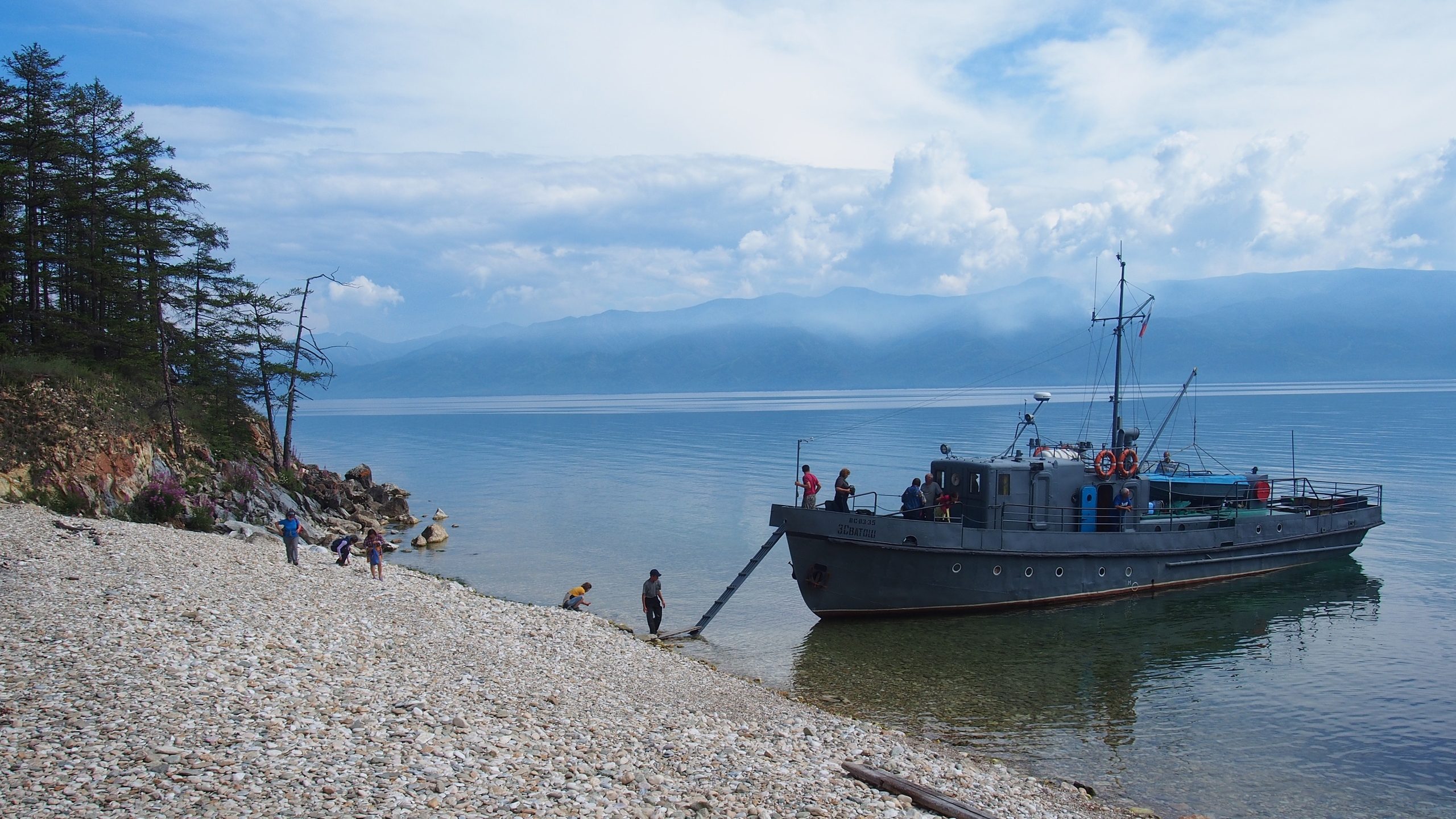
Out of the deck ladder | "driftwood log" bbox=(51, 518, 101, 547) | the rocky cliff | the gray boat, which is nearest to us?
"driftwood log" bbox=(51, 518, 101, 547)

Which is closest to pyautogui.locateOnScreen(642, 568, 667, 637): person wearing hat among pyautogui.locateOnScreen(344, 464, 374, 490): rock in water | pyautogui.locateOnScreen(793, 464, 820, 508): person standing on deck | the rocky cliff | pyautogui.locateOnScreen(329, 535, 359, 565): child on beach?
pyautogui.locateOnScreen(793, 464, 820, 508): person standing on deck

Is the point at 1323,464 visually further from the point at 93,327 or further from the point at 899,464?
the point at 93,327

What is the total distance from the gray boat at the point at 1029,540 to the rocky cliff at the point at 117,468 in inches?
677

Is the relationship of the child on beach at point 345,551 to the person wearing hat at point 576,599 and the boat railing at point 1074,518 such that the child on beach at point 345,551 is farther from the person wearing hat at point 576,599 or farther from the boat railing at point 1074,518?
the boat railing at point 1074,518

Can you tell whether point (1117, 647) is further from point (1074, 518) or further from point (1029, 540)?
point (1074, 518)

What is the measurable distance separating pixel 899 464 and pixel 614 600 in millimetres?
39643

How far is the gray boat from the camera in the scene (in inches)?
901

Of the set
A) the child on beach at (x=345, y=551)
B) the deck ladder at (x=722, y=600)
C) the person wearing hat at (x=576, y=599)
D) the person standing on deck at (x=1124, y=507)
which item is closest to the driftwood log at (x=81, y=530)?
the child on beach at (x=345, y=551)

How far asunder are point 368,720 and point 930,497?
1673 centimetres

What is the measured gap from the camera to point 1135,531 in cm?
2547

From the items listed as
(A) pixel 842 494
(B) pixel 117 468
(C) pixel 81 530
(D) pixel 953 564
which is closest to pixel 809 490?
(A) pixel 842 494

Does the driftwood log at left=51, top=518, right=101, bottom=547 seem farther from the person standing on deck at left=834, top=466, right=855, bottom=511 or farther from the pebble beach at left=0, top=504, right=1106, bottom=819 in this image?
the person standing on deck at left=834, top=466, right=855, bottom=511

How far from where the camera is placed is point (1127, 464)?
25.6 metres

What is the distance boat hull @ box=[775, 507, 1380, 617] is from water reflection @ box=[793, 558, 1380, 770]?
0.48 meters
